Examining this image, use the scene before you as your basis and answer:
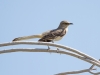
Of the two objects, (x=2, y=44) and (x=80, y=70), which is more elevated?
(x=2, y=44)

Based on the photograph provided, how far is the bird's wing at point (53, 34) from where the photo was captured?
13114 mm

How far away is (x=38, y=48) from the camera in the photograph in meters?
11.6

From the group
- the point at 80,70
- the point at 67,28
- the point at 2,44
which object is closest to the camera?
the point at 2,44

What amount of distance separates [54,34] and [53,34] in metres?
0.07

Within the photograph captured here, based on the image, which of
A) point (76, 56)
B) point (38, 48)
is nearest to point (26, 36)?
point (38, 48)

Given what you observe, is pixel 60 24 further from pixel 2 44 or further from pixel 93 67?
pixel 2 44

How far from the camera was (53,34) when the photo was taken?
1376cm

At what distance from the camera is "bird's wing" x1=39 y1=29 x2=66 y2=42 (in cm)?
1311

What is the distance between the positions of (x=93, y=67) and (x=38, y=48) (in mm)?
2153

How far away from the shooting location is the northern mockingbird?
12918 mm

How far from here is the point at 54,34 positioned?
1382 centimetres

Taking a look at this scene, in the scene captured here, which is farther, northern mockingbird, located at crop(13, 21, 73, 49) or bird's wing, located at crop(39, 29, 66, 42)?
bird's wing, located at crop(39, 29, 66, 42)

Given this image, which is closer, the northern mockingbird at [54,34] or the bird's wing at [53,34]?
the northern mockingbird at [54,34]

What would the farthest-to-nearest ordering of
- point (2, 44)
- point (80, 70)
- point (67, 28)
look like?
point (67, 28) < point (80, 70) < point (2, 44)
